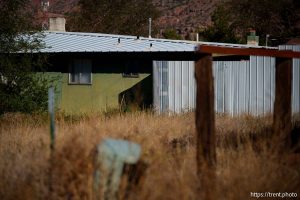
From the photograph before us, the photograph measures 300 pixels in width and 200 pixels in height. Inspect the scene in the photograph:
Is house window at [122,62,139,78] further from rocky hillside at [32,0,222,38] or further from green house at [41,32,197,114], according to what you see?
rocky hillside at [32,0,222,38]

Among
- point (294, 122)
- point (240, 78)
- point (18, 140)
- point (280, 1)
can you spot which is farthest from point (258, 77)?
point (280, 1)

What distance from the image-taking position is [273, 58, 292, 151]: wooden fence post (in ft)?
25.1

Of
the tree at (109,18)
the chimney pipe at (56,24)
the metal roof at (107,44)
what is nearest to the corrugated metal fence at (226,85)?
the metal roof at (107,44)

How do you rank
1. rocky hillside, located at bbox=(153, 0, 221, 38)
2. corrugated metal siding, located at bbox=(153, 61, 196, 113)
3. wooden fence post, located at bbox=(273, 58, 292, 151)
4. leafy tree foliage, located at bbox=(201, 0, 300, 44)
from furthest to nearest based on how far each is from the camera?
rocky hillside, located at bbox=(153, 0, 221, 38) < leafy tree foliage, located at bbox=(201, 0, 300, 44) < corrugated metal siding, located at bbox=(153, 61, 196, 113) < wooden fence post, located at bbox=(273, 58, 292, 151)

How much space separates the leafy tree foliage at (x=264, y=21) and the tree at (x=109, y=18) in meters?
6.15

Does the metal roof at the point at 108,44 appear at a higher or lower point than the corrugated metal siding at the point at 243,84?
higher

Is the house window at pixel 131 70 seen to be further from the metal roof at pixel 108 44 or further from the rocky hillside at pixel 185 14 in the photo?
the rocky hillside at pixel 185 14

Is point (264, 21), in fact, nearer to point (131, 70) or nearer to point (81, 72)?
point (81, 72)

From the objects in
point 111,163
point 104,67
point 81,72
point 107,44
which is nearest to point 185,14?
point 81,72

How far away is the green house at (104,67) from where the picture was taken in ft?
62.0

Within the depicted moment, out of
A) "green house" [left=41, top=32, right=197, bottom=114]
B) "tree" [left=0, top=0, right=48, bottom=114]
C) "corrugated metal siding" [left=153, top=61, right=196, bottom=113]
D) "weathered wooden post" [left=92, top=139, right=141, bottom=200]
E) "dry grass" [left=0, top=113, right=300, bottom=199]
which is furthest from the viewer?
"green house" [left=41, top=32, right=197, bottom=114]

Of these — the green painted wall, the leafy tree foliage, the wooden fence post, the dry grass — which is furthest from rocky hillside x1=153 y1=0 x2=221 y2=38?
the dry grass

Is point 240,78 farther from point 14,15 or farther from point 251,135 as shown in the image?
point 251,135

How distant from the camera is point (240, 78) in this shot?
17.4 meters
